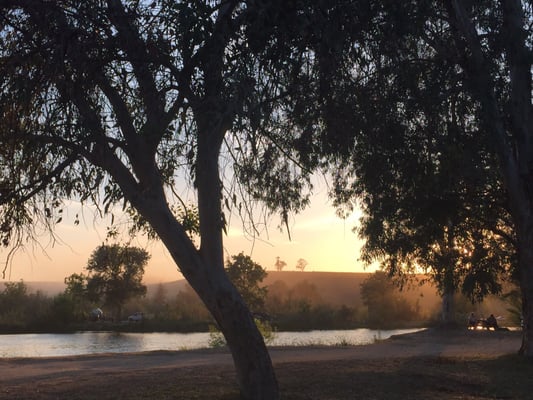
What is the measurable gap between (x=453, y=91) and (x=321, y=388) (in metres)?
5.05

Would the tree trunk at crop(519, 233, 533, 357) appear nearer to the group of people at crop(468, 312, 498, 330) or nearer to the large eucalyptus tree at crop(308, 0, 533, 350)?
the large eucalyptus tree at crop(308, 0, 533, 350)

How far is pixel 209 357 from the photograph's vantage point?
15.1 m

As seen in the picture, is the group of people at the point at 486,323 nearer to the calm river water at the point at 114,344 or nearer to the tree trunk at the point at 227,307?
the calm river water at the point at 114,344

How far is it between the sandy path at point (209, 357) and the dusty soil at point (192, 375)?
0.02m

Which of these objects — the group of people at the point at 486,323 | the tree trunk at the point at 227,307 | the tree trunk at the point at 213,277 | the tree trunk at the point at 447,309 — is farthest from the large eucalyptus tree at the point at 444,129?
the group of people at the point at 486,323

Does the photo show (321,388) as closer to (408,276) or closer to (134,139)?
(134,139)

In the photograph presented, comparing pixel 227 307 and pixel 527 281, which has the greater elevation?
pixel 527 281

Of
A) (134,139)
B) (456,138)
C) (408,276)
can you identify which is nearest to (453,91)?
(456,138)

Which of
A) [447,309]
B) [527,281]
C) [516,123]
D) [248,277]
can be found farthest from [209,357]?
[248,277]

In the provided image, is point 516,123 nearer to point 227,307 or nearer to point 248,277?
point 227,307

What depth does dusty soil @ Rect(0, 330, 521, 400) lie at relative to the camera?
8.73 metres

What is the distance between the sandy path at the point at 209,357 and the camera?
12.3 meters

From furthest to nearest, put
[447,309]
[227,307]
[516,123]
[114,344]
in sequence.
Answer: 1. [114,344]
2. [447,309]
3. [516,123]
4. [227,307]

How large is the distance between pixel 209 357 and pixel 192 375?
4.74 metres
